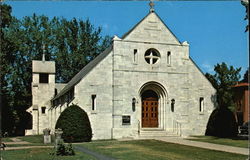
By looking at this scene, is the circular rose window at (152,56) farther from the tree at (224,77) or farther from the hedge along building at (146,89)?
the tree at (224,77)

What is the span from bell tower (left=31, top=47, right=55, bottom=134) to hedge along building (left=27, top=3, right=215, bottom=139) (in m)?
11.1

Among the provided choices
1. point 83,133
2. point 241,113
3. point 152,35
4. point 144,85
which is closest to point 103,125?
point 83,133

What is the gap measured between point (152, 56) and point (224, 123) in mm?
8561

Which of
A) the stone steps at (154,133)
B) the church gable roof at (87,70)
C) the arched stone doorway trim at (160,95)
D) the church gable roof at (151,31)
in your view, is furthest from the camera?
the arched stone doorway trim at (160,95)

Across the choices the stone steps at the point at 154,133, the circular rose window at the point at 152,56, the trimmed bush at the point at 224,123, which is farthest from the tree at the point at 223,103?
the circular rose window at the point at 152,56

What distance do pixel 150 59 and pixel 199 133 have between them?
8.42 meters

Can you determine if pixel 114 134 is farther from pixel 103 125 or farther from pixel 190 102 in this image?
pixel 190 102

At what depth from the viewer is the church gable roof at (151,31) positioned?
1185 inches

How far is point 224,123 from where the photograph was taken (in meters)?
29.4

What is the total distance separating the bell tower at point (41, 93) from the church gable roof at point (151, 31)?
57.2 ft

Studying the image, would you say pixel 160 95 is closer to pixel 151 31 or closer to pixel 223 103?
pixel 151 31

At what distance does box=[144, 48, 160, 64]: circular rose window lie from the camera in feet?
100.0

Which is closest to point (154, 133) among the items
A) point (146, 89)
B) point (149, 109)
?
point (149, 109)

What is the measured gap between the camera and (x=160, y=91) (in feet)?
101
